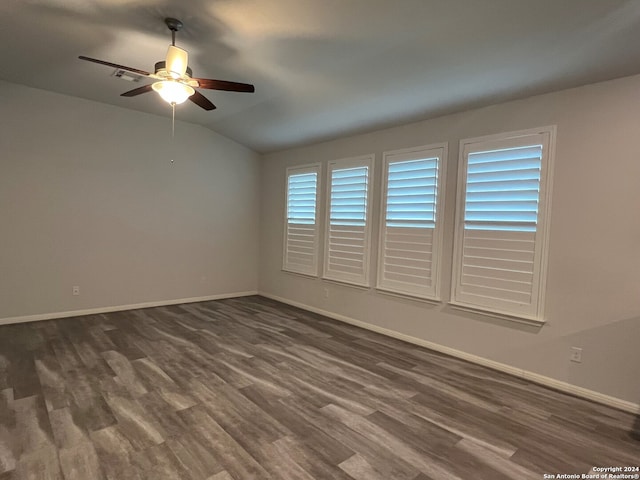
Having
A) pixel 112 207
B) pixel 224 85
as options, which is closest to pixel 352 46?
pixel 224 85

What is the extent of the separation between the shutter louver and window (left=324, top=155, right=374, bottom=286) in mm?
319

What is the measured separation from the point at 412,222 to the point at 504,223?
1.04 m

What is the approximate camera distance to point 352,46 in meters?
2.84

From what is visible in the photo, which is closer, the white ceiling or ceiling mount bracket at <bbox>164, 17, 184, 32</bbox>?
the white ceiling

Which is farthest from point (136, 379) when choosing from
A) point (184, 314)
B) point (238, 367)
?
point (184, 314)

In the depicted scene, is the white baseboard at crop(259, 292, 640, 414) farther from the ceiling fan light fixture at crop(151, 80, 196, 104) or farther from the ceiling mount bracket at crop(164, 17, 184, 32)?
the ceiling mount bracket at crop(164, 17, 184, 32)

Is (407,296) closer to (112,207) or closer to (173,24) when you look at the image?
(173,24)

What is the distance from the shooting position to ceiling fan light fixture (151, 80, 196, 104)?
265 centimetres

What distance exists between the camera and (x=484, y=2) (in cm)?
217

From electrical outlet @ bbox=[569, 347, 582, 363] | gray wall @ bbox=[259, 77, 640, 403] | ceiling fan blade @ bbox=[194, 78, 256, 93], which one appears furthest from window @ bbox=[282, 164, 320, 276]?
electrical outlet @ bbox=[569, 347, 582, 363]

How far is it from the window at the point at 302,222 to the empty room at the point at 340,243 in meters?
0.05

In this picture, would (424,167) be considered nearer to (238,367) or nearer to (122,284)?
(238,367)

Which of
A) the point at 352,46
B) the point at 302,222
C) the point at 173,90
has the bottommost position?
the point at 302,222

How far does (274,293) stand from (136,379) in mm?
3391
